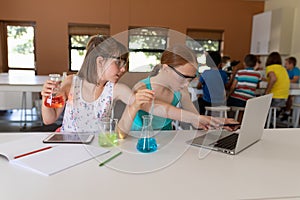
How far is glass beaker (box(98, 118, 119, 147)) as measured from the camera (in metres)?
1.05

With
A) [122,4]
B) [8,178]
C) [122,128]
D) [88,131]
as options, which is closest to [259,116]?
[122,128]

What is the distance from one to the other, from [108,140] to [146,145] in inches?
6.1

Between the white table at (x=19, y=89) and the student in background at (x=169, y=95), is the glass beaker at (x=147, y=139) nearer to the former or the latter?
the student in background at (x=169, y=95)

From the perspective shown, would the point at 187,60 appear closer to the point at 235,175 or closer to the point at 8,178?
the point at 235,175

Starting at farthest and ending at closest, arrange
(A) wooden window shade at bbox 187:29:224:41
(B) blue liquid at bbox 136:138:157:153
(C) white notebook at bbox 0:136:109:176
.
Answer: (A) wooden window shade at bbox 187:29:224:41, (B) blue liquid at bbox 136:138:157:153, (C) white notebook at bbox 0:136:109:176

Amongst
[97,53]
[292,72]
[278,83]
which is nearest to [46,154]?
[97,53]

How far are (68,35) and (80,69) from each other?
5258 mm

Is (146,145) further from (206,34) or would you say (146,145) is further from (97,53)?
(206,34)

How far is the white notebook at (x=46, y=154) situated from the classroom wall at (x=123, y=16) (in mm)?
4898

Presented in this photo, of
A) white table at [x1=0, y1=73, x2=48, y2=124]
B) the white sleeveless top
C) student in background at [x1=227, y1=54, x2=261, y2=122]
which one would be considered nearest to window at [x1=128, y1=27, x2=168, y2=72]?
the white sleeveless top

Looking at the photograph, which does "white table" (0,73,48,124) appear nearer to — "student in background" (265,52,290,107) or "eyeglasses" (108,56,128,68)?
"eyeglasses" (108,56,128,68)

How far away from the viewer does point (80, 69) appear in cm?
126

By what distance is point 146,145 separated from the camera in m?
1.01

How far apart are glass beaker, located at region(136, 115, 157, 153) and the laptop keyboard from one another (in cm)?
25
